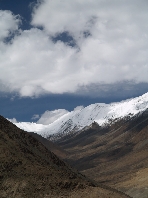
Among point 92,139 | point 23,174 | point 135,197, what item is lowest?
point 135,197

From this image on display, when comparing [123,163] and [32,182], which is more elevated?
[123,163]

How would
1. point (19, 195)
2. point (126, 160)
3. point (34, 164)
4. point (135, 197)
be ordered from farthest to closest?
point (126, 160) < point (135, 197) < point (34, 164) < point (19, 195)

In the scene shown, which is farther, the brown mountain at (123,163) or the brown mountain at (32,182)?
the brown mountain at (123,163)

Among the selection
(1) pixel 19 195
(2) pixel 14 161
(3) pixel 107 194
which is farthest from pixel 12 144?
(3) pixel 107 194

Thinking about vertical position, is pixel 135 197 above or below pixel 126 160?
below

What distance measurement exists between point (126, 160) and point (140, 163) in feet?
42.7

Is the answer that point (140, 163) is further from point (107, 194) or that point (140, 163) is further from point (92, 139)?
point (92, 139)

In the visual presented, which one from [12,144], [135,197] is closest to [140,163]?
[135,197]

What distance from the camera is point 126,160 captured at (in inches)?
4188

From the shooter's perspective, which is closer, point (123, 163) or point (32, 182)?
point (32, 182)

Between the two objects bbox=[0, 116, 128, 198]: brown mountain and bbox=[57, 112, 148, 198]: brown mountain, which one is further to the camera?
bbox=[57, 112, 148, 198]: brown mountain

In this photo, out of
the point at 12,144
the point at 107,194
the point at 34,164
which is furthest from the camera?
the point at 12,144

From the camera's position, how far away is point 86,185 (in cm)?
2534

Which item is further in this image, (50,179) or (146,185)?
(146,185)
